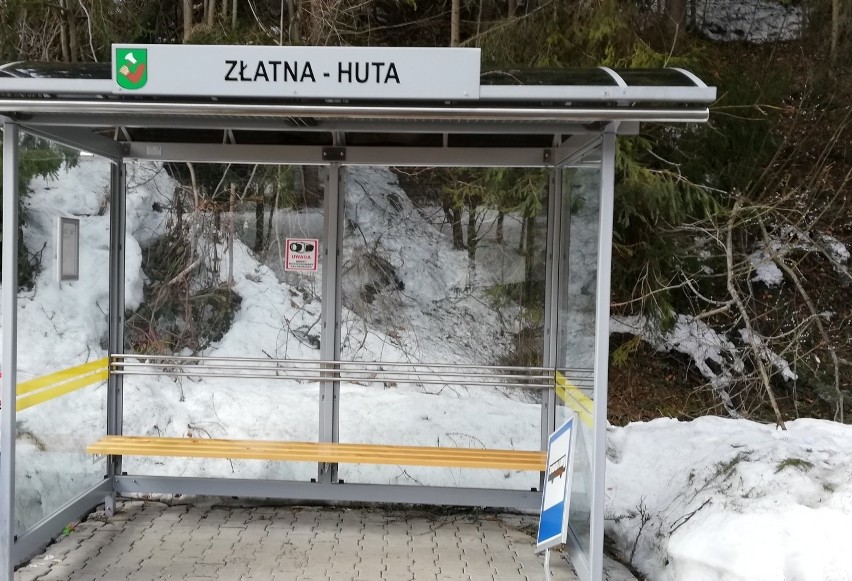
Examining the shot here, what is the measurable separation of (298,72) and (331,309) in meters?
2.26

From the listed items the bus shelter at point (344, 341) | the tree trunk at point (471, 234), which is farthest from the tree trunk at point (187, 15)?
the tree trunk at point (471, 234)

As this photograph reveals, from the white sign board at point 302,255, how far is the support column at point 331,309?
8 cm

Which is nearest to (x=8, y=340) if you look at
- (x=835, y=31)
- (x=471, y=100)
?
(x=471, y=100)

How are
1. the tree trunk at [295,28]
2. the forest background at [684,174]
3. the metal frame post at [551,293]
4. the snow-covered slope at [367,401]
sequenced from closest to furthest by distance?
the snow-covered slope at [367,401] → the metal frame post at [551,293] → the forest background at [684,174] → the tree trunk at [295,28]

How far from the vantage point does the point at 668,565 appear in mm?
4180

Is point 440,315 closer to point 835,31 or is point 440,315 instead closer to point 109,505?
point 109,505

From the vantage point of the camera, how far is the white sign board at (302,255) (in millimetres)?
5492

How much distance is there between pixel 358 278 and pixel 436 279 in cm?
54

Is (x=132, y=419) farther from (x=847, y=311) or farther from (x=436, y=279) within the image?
(x=847, y=311)

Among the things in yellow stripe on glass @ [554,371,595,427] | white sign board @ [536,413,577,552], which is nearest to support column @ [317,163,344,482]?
yellow stripe on glass @ [554,371,595,427]

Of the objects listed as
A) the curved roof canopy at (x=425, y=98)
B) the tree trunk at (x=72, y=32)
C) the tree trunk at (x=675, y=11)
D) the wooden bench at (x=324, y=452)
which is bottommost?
the wooden bench at (x=324, y=452)

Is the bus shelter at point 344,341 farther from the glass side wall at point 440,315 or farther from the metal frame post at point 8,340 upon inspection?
the metal frame post at point 8,340

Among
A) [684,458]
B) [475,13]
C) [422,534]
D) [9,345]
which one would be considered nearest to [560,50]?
[475,13]

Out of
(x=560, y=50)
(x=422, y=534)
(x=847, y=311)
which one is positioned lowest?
(x=422, y=534)
